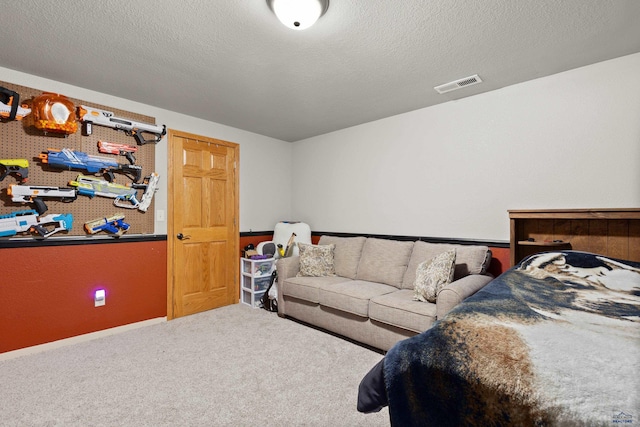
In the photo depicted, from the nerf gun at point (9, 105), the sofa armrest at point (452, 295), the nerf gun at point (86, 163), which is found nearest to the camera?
the sofa armrest at point (452, 295)

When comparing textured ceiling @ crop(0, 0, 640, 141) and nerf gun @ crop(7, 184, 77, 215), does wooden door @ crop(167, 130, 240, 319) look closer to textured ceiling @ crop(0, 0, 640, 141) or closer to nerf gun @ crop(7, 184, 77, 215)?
textured ceiling @ crop(0, 0, 640, 141)

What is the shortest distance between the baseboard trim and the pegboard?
96 cm

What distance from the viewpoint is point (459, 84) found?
268cm

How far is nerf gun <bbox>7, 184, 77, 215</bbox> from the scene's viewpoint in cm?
242

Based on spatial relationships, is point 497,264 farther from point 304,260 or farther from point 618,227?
point 304,260

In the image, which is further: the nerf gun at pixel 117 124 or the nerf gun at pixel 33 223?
the nerf gun at pixel 117 124

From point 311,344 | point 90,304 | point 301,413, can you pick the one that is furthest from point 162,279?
point 301,413

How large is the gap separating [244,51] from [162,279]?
8.41 ft

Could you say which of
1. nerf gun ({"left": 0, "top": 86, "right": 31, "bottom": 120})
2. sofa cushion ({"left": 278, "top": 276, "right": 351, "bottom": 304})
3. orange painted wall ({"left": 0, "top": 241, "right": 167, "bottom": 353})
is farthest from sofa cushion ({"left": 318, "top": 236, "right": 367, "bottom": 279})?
nerf gun ({"left": 0, "top": 86, "right": 31, "bottom": 120})

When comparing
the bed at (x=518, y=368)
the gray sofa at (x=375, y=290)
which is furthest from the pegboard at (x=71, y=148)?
the bed at (x=518, y=368)

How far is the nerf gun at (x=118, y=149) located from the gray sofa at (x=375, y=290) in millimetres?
1955

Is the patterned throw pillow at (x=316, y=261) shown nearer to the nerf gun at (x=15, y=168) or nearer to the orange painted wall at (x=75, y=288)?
the orange painted wall at (x=75, y=288)

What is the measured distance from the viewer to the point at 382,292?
2.80 m

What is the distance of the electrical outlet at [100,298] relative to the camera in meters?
2.86
